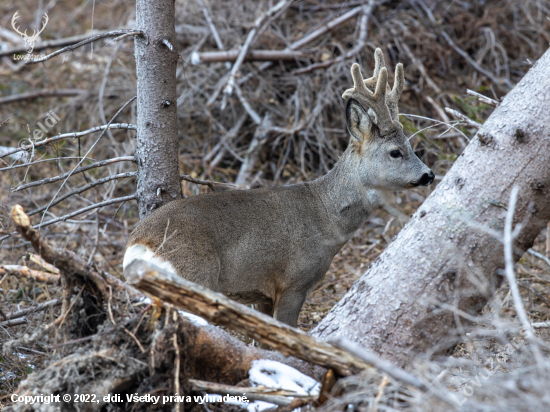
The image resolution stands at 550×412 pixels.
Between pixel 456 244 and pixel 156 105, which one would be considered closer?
pixel 456 244

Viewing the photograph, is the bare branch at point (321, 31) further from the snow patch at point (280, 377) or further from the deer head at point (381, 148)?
the snow patch at point (280, 377)

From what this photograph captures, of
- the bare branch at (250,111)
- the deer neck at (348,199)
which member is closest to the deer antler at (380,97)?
the deer neck at (348,199)

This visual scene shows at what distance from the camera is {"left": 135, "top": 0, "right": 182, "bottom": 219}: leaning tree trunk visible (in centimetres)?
434

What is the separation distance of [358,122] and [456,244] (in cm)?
211

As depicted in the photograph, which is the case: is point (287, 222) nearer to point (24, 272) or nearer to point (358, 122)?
point (358, 122)

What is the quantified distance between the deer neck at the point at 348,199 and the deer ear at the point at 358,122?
19 cm

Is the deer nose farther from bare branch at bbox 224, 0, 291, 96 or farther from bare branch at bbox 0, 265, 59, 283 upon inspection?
bare branch at bbox 224, 0, 291, 96

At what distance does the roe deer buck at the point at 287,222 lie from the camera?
411cm

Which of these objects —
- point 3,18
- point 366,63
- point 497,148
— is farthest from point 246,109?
point 3,18

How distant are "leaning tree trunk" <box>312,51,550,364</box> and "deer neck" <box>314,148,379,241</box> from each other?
1647mm

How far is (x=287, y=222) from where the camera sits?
4.76m

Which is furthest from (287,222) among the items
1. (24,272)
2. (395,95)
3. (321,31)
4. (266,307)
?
(321,31)

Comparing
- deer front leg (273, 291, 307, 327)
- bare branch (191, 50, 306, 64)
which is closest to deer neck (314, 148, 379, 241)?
deer front leg (273, 291, 307, 327)

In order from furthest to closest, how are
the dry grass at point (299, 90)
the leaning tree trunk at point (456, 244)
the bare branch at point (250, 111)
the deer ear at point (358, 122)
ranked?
the bare branch at point (250, 111), the dry grass at point (299, 90), the deer ear at point (358, 122), the leaning tree trunk at point (456, 244)
